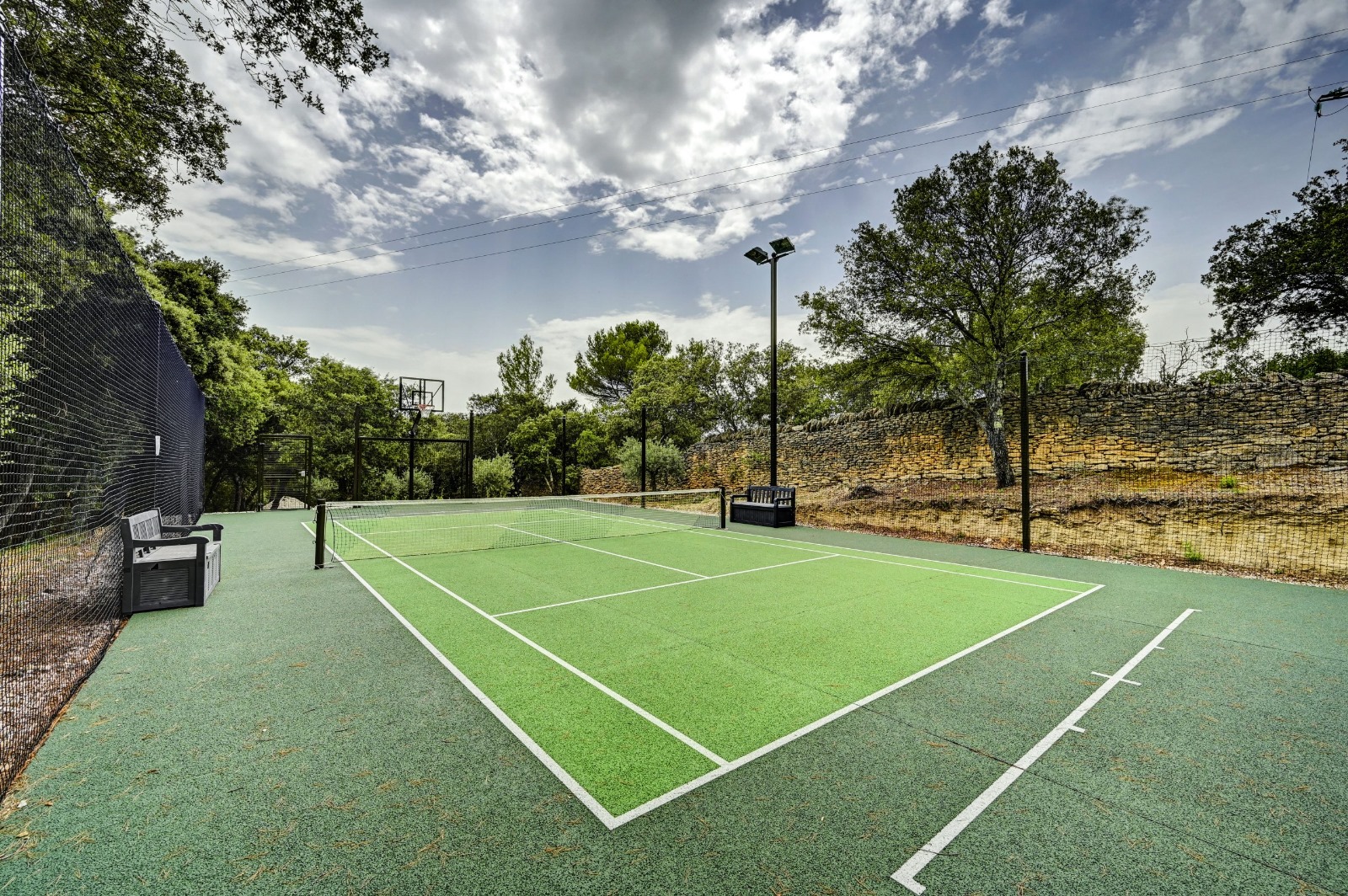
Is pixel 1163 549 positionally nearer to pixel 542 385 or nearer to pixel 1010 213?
pixel 1010 213

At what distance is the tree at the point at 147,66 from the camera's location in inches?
213

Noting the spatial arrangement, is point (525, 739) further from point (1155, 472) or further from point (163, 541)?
point (1155, 472)

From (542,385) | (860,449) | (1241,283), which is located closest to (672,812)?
(860,449)

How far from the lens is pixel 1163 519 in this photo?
29.1ft

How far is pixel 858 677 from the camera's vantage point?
3.55 m

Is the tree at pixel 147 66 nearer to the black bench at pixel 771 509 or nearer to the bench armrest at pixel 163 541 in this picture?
the bench armrest at pixel 163 541

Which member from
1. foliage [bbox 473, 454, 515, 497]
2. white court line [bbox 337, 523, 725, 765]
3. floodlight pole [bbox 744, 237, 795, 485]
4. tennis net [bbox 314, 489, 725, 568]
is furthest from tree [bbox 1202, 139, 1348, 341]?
foliage [bbox 473, 454, 515, 497]

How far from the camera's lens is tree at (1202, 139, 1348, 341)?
36.0 ft

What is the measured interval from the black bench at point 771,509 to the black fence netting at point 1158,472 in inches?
43.6

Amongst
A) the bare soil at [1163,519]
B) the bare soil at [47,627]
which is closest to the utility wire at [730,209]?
the bare soil at [1163,519]

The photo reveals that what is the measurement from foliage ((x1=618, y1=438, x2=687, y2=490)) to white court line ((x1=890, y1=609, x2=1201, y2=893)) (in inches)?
634

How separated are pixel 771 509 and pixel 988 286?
7500 millimetres

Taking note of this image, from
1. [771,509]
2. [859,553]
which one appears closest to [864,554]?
[859,553]

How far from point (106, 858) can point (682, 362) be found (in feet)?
77.4
